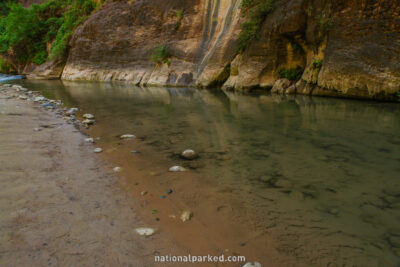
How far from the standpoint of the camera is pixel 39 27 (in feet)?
82.6

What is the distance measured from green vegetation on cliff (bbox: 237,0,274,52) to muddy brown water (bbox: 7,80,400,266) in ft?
24.8

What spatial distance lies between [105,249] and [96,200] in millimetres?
620

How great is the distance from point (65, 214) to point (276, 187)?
5.42ft

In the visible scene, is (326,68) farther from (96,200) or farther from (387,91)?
(96,200)

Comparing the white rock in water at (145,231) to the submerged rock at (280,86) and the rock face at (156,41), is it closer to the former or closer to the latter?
the submerged rock at (280,86)

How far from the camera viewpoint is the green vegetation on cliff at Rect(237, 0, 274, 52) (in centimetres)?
1035

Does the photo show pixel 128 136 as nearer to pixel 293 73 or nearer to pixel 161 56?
pixel 293 73

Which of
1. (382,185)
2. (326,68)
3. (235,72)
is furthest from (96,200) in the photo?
(235,72)

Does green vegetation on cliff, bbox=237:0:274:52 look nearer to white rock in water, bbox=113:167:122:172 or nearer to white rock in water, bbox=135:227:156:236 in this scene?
white rock in water, bbox=113:167:122:172

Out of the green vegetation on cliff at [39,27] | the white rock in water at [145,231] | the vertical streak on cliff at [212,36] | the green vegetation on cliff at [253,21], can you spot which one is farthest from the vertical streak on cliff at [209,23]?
the white rock in water at [145,231]

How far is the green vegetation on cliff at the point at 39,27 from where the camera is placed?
22.9 metres

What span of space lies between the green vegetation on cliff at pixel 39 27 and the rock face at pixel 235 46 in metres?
3.07

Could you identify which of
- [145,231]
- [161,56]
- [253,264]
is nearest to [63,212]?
[145,231]

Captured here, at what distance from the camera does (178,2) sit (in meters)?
16.4
